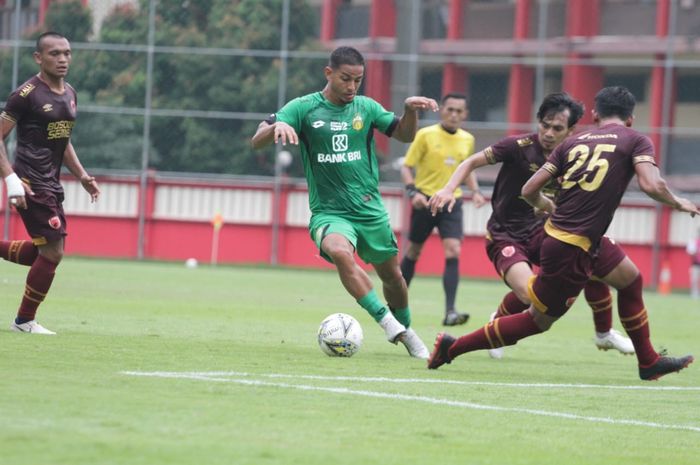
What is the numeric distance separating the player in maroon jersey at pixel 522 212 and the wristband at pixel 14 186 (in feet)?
10.1

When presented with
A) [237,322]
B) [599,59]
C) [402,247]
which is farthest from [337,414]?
[599,59]

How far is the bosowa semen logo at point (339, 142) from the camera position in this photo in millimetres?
10812

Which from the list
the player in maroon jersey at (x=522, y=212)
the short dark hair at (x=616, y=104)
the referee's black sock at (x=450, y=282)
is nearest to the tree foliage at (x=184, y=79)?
the referee's black sock at (x=450, y=282)

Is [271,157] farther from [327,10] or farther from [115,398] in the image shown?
[115,398]

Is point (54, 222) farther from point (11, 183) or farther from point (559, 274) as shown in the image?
point (559, 274)

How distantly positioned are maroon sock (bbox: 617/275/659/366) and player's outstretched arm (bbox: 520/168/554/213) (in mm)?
864

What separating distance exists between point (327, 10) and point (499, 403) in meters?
27.4

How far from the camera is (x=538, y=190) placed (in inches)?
380

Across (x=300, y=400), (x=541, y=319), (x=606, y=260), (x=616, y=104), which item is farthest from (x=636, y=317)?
(x=300, y=400)

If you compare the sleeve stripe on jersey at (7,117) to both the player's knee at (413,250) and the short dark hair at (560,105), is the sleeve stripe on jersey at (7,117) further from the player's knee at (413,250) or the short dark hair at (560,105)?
the player's knee at (413,250)

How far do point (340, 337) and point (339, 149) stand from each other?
1442 mm

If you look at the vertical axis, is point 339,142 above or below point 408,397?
above

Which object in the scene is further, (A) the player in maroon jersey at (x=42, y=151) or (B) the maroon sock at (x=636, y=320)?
(A) the player in maroon jersey at (x=42, y=151)

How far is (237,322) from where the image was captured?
1425cm
